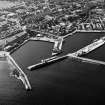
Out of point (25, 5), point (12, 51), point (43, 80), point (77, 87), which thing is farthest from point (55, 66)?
point (25, 5)

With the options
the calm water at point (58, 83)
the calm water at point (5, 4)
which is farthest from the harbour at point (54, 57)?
the calm water at point (5, 4)

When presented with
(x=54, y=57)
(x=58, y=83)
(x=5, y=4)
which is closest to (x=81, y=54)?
(x=54, y=57)

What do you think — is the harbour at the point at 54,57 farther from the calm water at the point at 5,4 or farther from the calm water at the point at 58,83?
the calm water at the point at 5,4

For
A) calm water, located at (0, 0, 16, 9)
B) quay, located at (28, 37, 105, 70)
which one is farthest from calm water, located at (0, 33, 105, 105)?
calm water, located at (0, 0, 16, 9)

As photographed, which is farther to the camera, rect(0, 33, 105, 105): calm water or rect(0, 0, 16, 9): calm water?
rect(0, 0, 16, 9): calm water

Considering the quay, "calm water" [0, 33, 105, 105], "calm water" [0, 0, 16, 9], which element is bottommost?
"calm water" [0, 33, 105, 105]

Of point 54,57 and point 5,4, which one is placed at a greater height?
point 5,4

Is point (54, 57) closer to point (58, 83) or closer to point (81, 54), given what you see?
point (81, 54)

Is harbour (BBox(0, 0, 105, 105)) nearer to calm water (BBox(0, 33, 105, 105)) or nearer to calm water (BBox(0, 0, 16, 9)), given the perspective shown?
calm water (BBox(0, 33, 105, 105))

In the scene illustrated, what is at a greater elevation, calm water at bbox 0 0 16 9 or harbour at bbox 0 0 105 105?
calm water at bbox 0 0 16 9
